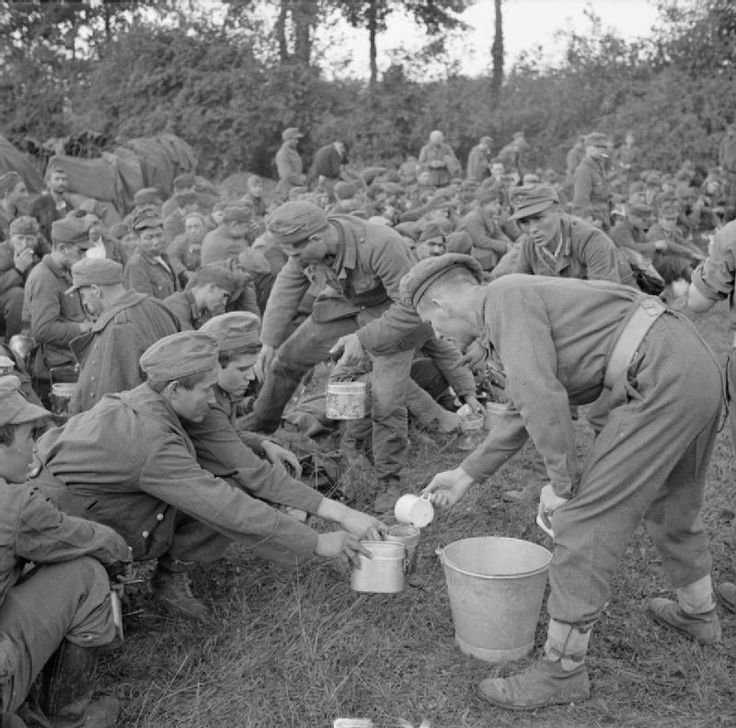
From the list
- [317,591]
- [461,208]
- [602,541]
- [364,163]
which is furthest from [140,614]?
[364,163]

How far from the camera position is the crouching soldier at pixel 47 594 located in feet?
10.6

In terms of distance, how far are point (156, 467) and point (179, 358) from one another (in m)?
0.48

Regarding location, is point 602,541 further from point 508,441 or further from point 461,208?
point 461,208

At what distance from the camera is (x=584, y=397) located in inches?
148

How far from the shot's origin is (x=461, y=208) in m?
15.2

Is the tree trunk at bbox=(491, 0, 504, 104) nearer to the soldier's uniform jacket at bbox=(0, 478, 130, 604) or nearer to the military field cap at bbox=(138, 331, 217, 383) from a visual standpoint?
the military field cap at bbox=(138, 331, 217, 383)

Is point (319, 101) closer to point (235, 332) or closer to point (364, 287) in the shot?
point (364, 287)

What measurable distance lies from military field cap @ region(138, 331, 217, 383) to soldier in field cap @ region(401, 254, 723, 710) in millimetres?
995

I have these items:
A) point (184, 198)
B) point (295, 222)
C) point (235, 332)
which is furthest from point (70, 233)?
point (184, 198)

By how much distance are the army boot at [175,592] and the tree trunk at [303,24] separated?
27121mm

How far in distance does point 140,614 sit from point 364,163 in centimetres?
2534

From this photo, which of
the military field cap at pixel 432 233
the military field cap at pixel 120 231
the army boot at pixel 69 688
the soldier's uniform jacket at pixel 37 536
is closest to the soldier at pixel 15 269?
the military field cap at pixel 432 233

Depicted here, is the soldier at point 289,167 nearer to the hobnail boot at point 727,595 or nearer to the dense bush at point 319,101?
the dense bush at point 319,101

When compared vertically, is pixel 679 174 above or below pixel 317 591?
above
